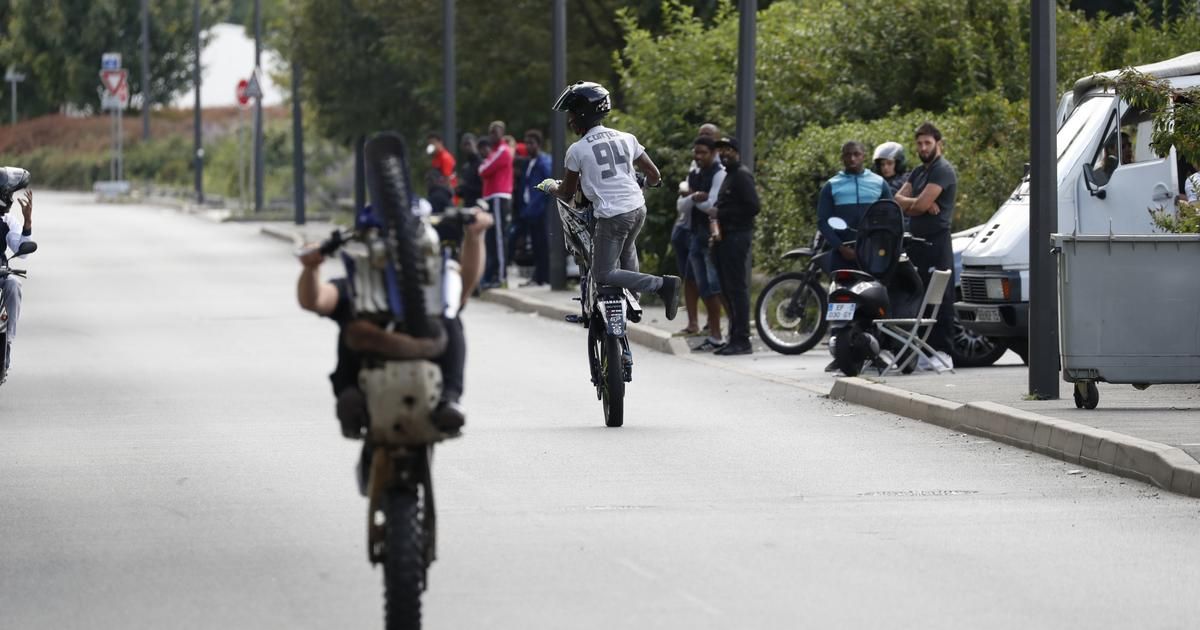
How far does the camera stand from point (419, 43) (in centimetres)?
3906

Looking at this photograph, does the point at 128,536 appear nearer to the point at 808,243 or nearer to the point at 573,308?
the point at 808,243

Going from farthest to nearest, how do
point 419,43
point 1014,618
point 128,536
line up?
point 419,43 < point 128,536 < point 1014,618

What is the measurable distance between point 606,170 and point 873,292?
9.76 ft

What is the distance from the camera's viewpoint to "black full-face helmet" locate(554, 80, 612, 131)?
13492 millimetres

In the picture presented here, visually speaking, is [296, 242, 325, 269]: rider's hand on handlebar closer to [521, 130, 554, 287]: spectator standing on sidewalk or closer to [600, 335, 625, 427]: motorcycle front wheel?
[600, 335, 625, 427]: motorcycle front wheel

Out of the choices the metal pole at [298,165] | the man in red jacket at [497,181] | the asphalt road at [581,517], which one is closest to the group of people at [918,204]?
the asphalt road at [581,517]

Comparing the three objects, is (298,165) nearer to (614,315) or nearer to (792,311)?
(792,311)

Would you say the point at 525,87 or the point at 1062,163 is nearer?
the point at 1062,163

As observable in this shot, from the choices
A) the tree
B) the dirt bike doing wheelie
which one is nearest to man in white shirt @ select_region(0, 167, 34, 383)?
the dirt bike doing wheelie

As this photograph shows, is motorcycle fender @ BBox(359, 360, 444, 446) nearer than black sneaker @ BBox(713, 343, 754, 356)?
Yes

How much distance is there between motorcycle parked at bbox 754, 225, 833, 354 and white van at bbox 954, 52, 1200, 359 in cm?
147

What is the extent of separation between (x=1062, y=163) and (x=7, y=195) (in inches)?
303

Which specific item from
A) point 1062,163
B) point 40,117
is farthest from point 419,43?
point 40,117

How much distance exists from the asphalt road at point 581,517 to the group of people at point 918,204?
4.44 ft
